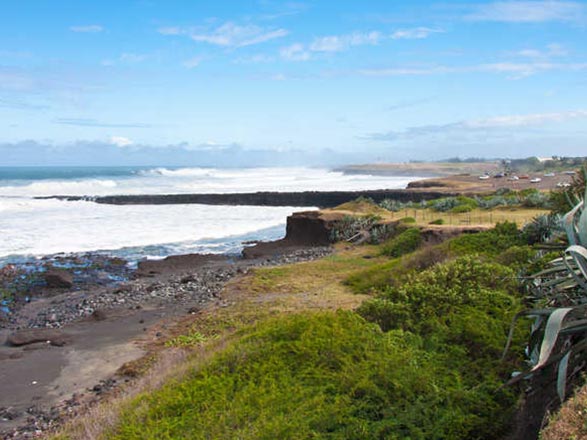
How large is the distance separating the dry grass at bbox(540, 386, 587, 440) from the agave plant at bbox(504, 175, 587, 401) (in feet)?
0.28

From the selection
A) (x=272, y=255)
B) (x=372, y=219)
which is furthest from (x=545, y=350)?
(x=372, y=219)

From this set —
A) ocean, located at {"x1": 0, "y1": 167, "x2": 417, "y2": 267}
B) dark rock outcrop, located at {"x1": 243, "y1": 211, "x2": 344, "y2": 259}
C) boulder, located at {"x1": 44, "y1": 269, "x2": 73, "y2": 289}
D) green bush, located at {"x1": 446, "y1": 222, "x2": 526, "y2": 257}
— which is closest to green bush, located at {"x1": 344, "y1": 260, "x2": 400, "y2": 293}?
Result: green bush, located at {"x1": 446, "y1": 222, "x2": 526, "y2": 257}

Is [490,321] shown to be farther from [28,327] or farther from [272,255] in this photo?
[272,255]

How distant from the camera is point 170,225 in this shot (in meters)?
33.9

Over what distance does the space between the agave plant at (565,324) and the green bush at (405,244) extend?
12426 mm

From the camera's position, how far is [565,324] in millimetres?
4047

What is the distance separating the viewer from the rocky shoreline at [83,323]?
8055mm

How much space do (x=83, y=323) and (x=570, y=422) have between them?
11321mm

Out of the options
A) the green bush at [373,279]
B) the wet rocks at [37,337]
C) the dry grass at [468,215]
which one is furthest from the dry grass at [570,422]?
the dry grass at [468,215]

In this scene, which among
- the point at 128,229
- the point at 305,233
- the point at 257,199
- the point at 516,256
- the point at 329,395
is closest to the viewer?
the point at 329,395

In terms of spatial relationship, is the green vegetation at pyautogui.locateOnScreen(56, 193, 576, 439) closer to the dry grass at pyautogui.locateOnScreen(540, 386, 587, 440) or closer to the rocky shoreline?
the dry grass at pyautogui.locateOnScreen(540, 386, 587, 440)

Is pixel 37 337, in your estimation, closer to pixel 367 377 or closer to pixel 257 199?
pixel 367 377

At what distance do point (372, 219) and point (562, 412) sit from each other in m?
21.1

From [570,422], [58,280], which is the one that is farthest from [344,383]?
[58,280]
